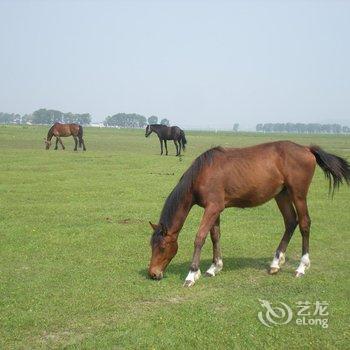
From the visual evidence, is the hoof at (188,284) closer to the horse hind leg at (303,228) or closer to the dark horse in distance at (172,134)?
the horse hind leg at (303,228)

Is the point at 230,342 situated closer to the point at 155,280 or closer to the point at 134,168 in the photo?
the point at 155,280

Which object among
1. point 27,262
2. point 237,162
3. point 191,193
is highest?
point 237,162

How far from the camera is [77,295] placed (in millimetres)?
6660

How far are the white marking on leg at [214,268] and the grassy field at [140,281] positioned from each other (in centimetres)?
10

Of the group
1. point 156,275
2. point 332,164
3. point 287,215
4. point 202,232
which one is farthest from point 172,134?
point 156,275

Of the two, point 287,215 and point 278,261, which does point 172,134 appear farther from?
point 278,261

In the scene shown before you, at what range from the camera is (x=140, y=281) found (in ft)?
24.0

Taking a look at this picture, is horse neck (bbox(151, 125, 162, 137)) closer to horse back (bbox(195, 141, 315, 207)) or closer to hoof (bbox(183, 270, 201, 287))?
horse back (bbox(195, 141, 315, 207))

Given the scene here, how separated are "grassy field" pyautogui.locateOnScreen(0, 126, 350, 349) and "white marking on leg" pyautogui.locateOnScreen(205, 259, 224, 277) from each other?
104 mm

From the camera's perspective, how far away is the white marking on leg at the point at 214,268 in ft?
25.5

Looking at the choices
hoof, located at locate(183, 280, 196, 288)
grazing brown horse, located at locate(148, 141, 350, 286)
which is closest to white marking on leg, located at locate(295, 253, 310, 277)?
grazing brown horse, located at locate(148, 141, 350, 286)

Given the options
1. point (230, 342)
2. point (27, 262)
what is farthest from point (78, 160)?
point (230, 342)

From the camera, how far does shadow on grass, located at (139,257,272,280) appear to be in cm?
796

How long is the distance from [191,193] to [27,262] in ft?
11.3
